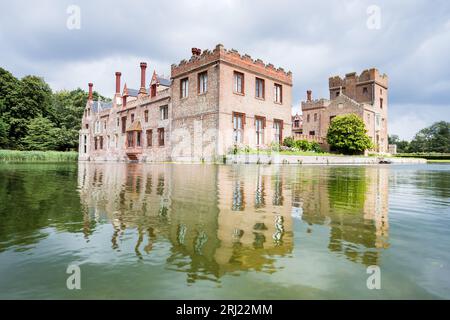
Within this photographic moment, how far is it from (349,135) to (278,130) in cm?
1149

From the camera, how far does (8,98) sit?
2047 inches

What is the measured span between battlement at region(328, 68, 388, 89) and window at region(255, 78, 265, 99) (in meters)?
26.3

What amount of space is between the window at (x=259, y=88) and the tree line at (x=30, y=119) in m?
37.4

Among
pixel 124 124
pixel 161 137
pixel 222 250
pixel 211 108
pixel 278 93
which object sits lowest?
pixel 222 250

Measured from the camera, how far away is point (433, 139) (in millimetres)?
79812

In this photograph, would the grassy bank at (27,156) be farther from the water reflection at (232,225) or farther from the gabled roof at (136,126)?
the water reflection at (232,225)

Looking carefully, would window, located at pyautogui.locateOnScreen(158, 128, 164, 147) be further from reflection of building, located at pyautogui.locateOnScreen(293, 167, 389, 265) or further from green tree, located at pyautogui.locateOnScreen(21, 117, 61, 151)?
reflection of building, located at pyautogui.locateOnScreen(293, 167, 389, 265)

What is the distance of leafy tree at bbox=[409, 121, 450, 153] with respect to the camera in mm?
75250

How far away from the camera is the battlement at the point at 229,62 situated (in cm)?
2530

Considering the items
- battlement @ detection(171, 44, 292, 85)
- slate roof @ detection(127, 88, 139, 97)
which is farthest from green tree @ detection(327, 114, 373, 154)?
slate roof @ detection(127, 88, 139, 97)

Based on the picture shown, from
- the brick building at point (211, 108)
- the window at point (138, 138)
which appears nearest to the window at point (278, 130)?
the brick building at point (211, 108)

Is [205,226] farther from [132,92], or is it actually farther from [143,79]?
[132,92]

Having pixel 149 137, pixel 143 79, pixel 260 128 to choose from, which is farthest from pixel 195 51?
pixel 149 137
